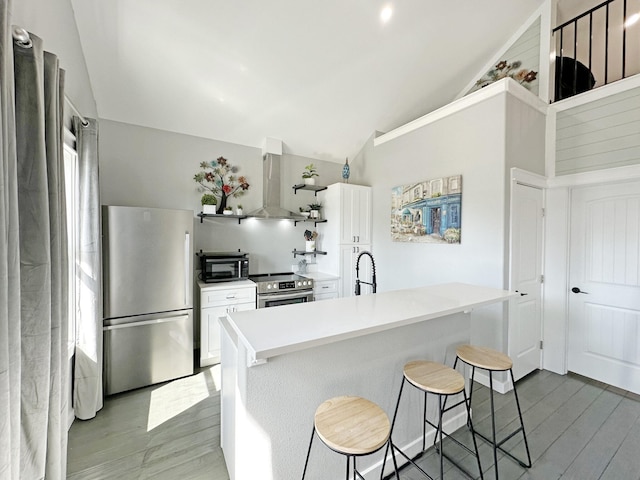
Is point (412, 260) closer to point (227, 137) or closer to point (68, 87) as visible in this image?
point (227, 137)

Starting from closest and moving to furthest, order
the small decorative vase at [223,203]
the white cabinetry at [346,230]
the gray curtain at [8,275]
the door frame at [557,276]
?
the gray curtain at [8,275] → the door frame at [557,276] → the small decorative vase at [223,203] → the white cabinetry at [346,230]

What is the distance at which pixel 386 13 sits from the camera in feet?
8.91

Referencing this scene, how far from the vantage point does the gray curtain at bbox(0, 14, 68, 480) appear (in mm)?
1015

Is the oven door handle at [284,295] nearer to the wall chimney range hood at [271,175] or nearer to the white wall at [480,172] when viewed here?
the wall chimney range hood at [271,175]

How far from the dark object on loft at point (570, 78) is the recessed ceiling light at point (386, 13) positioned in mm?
2080

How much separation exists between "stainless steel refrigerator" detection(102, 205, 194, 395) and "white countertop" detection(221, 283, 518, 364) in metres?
1.29

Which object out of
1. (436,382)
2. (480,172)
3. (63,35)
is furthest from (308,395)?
(63,35)

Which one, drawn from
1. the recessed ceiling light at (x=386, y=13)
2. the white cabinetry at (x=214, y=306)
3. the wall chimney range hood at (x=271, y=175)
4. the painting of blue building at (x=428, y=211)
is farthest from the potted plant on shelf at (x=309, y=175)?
the recessed ceiling light at (x=386, y=13)

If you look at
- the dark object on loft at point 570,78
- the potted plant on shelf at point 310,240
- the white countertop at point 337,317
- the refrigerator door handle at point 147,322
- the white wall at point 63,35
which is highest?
the dark object on loft at point 570,78

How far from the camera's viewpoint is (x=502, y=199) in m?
2.64

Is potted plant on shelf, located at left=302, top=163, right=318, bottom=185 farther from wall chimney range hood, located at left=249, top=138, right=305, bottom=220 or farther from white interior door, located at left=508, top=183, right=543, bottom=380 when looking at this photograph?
white interior door, located at left=508, top=183, right=543, bottom=380

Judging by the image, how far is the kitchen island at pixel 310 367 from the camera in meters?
1.30

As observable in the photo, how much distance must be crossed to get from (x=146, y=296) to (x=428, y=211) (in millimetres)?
3191

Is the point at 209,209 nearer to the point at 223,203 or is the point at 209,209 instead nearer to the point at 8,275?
the point at 223,203
